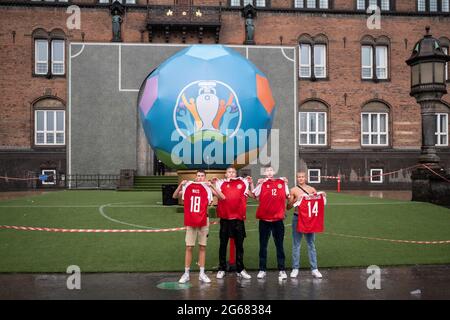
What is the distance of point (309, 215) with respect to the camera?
702cm

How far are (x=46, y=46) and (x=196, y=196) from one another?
2735 centimetres

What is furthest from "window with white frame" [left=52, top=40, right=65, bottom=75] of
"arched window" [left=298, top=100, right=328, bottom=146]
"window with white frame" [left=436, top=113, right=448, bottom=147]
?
"window with white frame" [left=436, top=113, right=448, bottom=147]

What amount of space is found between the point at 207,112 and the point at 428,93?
8345 millimetres

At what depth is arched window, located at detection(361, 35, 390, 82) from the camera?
3288 cm

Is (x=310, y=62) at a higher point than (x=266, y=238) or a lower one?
higher

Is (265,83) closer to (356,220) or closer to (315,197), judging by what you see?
(356,220)

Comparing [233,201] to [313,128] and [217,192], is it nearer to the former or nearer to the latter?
[217,192]

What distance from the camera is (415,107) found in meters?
32.8

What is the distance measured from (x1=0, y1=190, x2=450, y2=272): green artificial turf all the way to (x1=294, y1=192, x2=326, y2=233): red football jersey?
895mm

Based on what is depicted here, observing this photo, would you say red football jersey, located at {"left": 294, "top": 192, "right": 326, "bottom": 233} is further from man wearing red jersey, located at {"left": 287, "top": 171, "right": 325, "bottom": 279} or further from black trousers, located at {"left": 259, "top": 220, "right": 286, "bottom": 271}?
black trousers, located at {"left": 259, "top": 220, "right": 286, "bottom": 271}

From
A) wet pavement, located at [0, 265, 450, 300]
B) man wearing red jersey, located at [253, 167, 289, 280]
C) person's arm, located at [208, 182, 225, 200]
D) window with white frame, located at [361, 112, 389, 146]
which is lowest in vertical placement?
wet pavement, located at [0, 265, 450, 300]

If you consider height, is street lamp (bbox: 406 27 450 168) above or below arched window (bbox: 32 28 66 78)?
below

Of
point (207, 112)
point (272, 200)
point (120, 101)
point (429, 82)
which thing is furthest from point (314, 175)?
point (272, 200)
